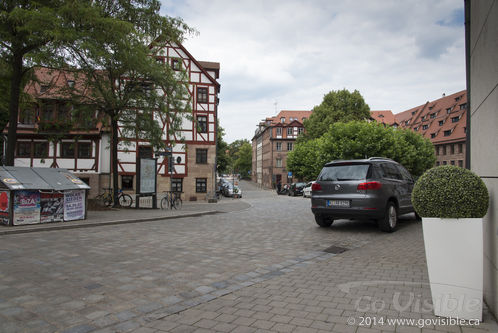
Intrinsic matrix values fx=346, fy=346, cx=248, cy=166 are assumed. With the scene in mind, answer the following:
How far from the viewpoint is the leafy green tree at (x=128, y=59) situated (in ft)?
42.7

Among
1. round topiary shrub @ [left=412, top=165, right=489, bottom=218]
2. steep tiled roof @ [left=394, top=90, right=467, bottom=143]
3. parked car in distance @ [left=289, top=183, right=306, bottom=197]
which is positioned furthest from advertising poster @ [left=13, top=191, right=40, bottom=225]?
steep tiled roof @ [left=394, top=90, right=467, bottom=143]

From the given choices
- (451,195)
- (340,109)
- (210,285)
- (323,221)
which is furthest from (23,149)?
(340,109)

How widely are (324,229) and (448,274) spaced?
270 inches

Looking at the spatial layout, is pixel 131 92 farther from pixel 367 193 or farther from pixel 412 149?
pixel 412 149

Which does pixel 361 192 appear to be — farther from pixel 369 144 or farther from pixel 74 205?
pixel 369 144

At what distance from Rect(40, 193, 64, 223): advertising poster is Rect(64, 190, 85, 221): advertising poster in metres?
0.16

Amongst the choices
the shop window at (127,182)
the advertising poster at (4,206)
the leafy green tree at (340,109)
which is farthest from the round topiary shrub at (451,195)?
the leafy green tree at (340,109)

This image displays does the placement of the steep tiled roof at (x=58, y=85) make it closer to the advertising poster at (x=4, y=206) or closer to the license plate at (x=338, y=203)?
the advertising poster at (x=4, y=206)

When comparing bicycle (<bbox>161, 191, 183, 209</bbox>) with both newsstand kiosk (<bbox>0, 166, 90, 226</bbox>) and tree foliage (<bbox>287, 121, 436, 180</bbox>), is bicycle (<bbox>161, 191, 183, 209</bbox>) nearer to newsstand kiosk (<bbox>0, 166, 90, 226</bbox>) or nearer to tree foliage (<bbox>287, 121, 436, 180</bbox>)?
newsstand kiosk (<bbox>0, 166, 90, 226</bbox>)

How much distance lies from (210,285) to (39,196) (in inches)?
333

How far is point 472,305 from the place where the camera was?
324 cm

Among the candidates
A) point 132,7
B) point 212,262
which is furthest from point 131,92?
point 212,262

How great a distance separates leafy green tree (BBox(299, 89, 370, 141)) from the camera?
50531 mm

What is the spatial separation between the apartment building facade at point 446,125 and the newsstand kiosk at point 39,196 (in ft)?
191
